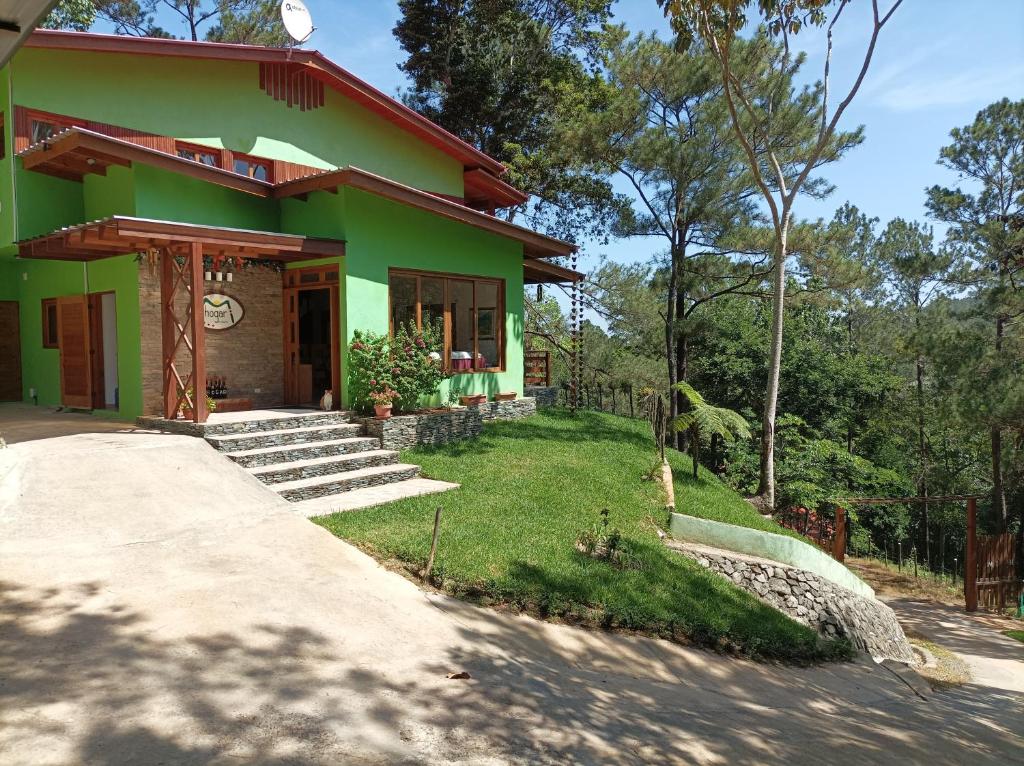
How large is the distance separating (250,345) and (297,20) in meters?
6.99

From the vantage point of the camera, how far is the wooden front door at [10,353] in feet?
47.1

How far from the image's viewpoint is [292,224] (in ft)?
42.1

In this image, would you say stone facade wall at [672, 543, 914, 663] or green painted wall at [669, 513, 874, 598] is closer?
stone facade wall at [672, 543, 914, 663]

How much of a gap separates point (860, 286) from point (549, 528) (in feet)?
51.2

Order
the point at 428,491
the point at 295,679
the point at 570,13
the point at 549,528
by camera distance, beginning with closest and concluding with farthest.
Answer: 1. the point at 295,679
2. the point at 549,528
3. the point at 428,491
4. the point at 570,13

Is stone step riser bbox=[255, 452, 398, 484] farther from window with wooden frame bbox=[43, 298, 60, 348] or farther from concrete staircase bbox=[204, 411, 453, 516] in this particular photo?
window with wooden frame bbox=[43, 298, 60, 348]

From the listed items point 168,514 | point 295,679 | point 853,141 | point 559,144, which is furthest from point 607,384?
point 295,679

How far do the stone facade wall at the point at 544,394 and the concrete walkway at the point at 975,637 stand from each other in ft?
32.4

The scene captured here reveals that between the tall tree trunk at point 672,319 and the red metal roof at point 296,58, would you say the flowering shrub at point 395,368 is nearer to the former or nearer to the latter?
the red metal roof at point 296,58

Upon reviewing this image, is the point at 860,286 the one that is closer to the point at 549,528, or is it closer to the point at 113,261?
the point at 549,528

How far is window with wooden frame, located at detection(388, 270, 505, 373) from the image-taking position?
13.3m

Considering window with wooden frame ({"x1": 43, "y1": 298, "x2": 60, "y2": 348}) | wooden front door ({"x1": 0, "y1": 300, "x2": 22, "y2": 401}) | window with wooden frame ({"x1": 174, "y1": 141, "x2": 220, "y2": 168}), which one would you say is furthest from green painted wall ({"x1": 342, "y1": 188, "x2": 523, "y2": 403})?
wooden front door ({"x1": 0, "y1": 300, "x2": 22, "y2": 401})

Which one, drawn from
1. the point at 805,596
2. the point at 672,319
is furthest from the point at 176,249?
the point at 672,319

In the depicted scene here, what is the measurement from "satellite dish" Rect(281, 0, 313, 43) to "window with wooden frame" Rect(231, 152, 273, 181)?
2.63m
